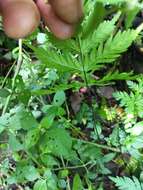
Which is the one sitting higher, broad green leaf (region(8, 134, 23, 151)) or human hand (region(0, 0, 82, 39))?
human hand (region(0, 0, 82, 39))

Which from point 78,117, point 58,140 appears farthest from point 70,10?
point 78,117

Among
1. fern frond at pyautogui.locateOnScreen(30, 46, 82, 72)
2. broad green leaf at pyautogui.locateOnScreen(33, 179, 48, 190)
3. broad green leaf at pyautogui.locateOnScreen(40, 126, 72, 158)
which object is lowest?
broad green leaf at pyautogui.locateOnScreen(33, 179, 48, 190)

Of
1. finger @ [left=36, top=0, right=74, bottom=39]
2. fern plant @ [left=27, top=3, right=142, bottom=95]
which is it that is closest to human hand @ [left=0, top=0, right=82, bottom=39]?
finger @ [left=36, top=0, right=74, bottom=39]

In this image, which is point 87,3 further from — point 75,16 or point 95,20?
point 95,20

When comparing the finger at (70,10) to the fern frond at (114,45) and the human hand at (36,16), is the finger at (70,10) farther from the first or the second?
the fern frond at (114,45)

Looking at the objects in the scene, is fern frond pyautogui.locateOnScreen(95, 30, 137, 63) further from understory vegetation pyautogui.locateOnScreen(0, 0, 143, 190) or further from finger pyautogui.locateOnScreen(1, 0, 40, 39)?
finger pyautogui.locateOnScreen(1, 0, 40, 39)

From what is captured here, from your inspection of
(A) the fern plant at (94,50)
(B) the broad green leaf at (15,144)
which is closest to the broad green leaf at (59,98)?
(B) the broad green leaf at (15,144)

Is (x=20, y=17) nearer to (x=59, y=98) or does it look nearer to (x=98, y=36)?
(x=98, y=36)
